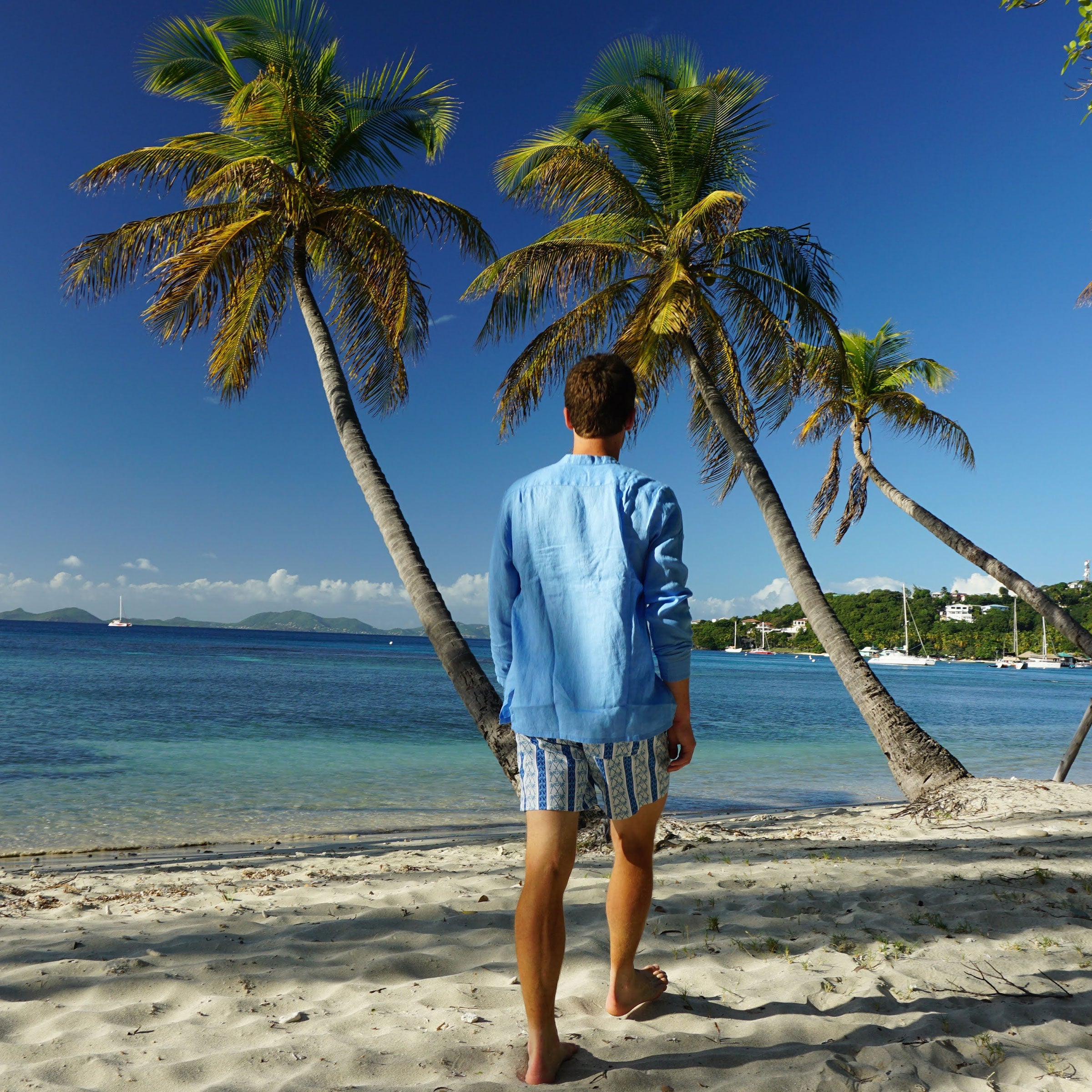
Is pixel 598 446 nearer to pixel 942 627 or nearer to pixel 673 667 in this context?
pixel 673 667

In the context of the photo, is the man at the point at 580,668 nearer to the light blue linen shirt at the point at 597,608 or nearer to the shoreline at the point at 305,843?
the light blue linen shirt at the point at 597,608

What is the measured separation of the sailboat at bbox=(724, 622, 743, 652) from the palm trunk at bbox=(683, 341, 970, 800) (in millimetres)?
125977

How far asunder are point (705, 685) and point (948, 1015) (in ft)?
136

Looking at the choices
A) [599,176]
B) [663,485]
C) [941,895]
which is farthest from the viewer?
[599,176]

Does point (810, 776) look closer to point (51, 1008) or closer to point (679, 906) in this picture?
point (679, 906)

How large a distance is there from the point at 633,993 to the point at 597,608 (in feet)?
4.40

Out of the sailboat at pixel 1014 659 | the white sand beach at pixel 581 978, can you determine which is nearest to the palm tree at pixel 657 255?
the white sand beach at pixel 581 978

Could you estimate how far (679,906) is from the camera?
350 cm

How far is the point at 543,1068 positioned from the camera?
1.95 meters

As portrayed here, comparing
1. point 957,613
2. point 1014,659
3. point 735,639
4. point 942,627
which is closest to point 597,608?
point 1014,659

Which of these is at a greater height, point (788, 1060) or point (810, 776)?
point (788, 1060)

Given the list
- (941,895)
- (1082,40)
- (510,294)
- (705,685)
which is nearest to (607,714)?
(941,895)

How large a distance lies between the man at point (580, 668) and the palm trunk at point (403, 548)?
291 cm

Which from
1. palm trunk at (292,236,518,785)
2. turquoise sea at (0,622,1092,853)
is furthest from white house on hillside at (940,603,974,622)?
palm trunk at (292,236,518,785)
